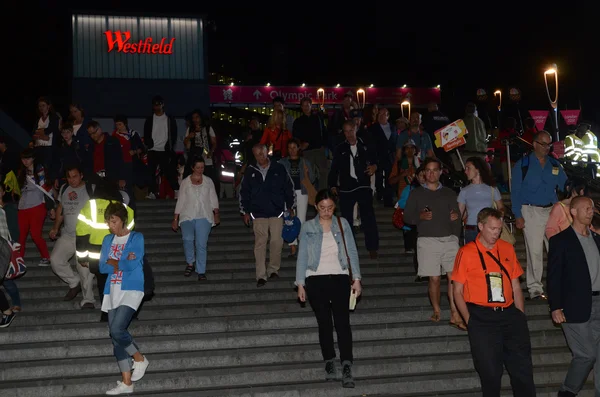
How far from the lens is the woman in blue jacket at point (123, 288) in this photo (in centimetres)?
807

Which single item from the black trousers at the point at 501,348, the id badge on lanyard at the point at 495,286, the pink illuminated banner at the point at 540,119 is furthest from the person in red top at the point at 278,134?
the pink illuminated banner at the point at 540,119

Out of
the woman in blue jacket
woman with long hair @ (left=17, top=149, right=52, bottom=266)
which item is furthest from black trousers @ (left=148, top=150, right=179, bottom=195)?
the woman in blue jacket

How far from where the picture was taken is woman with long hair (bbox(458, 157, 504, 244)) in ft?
31.8

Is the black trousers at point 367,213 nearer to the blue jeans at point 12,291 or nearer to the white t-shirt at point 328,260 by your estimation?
the white t-shirt at point 328,260

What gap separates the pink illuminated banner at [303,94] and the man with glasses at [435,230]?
2753 cm

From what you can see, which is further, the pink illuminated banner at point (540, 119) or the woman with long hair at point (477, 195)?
the pink illuminated banner at point (540, 119)

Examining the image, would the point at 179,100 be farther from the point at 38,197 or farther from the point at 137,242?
the point at 137,242

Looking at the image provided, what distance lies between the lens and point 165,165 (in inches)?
573

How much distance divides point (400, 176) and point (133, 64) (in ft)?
61.5

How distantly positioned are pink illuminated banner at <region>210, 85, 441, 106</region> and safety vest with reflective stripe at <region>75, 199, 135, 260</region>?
28.1 m

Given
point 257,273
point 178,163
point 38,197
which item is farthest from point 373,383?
point 178,163

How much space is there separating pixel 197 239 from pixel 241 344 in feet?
7.15

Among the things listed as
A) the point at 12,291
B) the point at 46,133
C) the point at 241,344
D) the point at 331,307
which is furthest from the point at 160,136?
the point at 331,307

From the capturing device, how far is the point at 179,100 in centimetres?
2928
